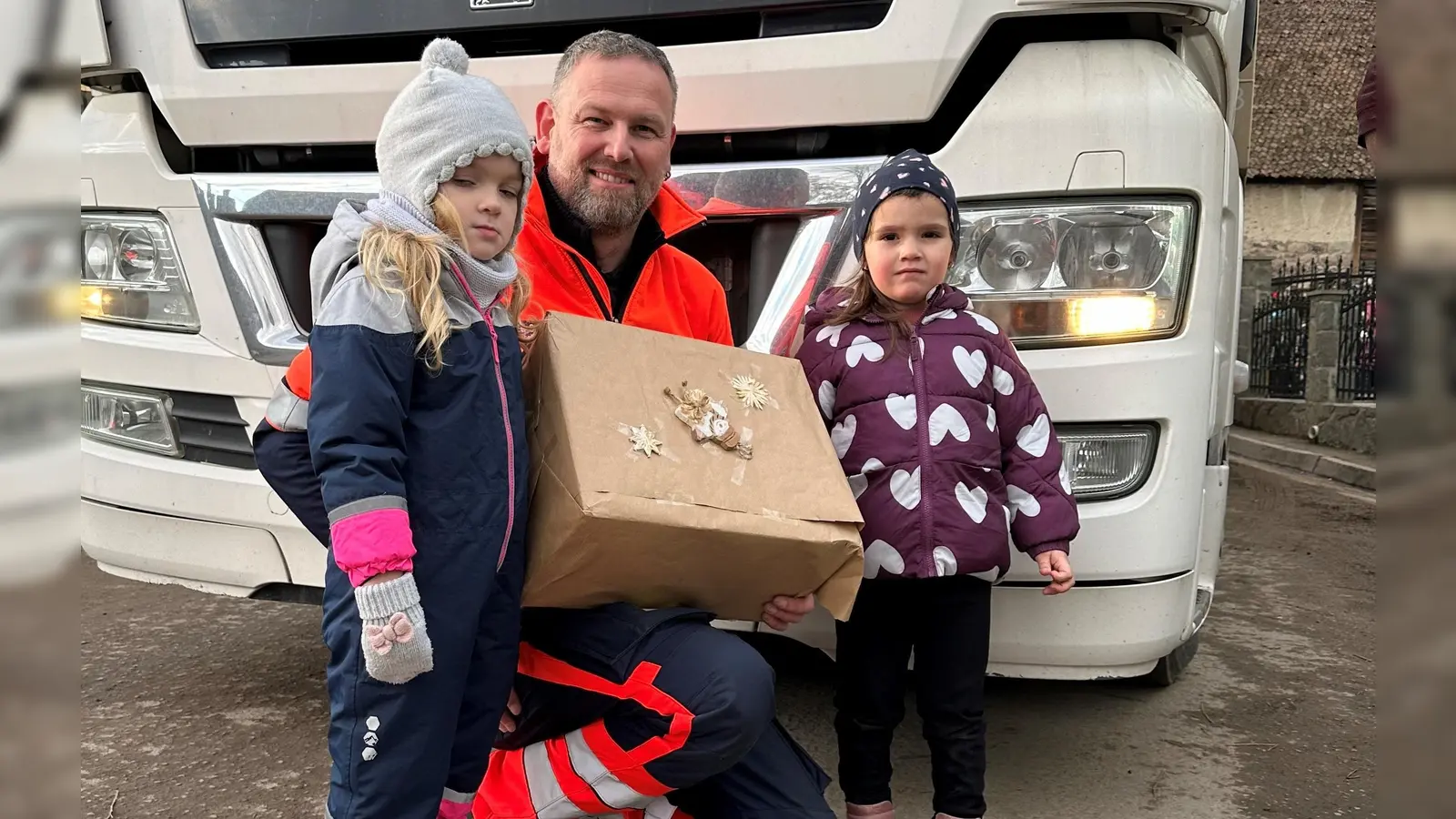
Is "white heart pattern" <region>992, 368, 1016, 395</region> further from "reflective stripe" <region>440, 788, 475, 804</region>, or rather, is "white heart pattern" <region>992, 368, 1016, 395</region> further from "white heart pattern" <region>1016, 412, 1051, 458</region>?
"reflective stripe" <region>440, 788, 475, 804</region>

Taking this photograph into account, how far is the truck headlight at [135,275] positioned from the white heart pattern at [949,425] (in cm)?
165

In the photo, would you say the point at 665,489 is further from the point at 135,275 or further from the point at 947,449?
the point at 135,275

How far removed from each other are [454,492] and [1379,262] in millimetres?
1314

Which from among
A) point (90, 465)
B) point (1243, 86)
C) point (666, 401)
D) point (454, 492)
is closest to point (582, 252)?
point (666, 401)

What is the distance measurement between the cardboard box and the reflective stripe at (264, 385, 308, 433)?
1.19ft

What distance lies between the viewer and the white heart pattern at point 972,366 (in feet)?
6.95

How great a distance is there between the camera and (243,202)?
2441 millimetres

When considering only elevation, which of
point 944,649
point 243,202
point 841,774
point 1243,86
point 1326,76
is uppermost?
point 1326,76

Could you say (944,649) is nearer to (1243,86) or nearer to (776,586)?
(776,586)

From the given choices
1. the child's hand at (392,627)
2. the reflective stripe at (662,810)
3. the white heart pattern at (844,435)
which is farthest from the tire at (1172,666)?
the child's hand at (392,627)

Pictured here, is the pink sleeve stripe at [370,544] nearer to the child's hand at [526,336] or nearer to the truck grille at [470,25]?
the child's hand at [526,336]

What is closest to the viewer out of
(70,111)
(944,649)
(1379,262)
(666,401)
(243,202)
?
(1379,262)

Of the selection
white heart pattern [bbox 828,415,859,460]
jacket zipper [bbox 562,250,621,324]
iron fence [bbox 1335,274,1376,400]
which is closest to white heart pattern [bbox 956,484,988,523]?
white heart pattern [bbox 828,415,859,460]

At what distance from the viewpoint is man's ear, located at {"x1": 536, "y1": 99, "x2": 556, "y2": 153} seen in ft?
7.43
